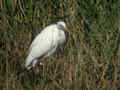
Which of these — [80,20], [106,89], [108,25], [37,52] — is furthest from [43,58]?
[106,89]

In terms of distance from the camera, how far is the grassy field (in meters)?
2.65

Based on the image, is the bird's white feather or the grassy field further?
the bird's white feather

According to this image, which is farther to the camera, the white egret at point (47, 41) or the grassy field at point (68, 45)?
the white egret at point (47, 41)

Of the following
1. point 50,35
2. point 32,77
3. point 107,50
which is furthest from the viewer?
point 50,35

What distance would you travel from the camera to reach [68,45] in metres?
3.07

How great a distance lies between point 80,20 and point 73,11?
1.71 ft

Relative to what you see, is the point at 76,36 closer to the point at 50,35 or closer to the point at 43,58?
the point at 50,35

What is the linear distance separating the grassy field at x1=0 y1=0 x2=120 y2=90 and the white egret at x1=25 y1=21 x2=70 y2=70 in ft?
0.22

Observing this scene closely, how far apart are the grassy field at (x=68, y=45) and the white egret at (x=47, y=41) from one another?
2.7 inches

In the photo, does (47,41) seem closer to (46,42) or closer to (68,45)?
(46,42)

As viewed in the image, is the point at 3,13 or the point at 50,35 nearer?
the point at 3,13

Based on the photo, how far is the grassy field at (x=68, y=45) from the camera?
2.65m

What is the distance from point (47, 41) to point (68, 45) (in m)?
0.44

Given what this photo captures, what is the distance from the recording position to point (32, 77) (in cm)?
300
